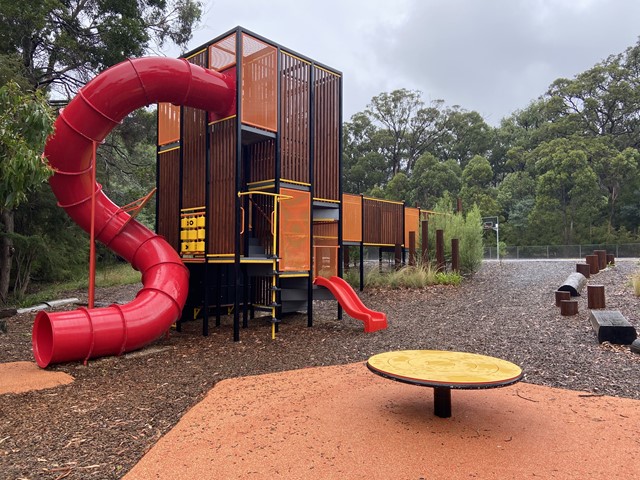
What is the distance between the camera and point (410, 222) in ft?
56.8

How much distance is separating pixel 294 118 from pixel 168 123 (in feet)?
9.80

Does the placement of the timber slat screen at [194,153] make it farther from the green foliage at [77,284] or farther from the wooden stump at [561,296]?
the wooden stump at [561,296]

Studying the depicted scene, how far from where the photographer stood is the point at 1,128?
475 cm

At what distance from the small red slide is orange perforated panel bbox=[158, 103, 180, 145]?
4.53m

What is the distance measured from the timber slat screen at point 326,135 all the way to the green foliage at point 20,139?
608 cm

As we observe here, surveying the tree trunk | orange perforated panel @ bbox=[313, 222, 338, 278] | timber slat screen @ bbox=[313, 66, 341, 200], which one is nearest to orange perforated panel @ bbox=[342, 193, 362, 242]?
timber slat screen @ bbox=[313, 66, 341, 200]

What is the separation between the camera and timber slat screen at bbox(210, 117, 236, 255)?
28.5 ft

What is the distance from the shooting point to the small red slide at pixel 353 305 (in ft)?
28.8

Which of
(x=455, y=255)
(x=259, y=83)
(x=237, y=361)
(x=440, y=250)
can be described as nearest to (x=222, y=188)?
(x=259, y=83)

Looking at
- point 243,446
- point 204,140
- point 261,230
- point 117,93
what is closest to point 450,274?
point 261,230

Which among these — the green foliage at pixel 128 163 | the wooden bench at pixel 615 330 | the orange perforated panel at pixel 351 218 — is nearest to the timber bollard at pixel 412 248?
the orange perforated panel at pixel 351 218

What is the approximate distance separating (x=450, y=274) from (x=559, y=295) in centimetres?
510

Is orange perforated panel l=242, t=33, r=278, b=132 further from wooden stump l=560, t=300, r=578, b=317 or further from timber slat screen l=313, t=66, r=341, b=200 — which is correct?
wooden stump l=560, t=300, r=578, b=317

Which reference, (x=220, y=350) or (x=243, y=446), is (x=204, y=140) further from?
(x=243, y=446)
